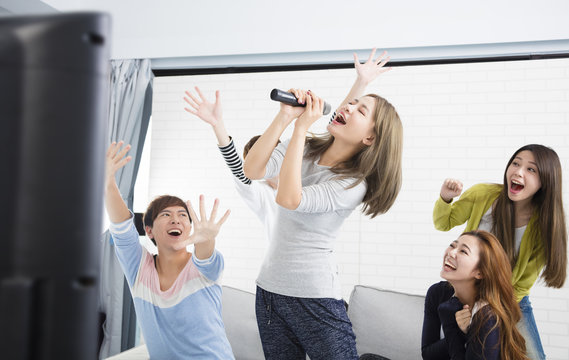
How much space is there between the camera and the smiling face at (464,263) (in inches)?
87.2

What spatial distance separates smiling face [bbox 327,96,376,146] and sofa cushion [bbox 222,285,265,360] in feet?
5.27

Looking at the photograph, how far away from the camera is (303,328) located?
1603mm

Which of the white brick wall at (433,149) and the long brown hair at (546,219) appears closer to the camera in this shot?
the long brown hair at (546,219)

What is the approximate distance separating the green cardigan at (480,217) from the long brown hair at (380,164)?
0.80 metres

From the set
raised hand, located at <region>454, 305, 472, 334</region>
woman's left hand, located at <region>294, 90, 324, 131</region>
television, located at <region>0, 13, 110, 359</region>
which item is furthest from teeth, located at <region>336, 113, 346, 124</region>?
television, located at <region>0, 13, 110, 359</region>

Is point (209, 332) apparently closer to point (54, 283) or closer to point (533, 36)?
point (54, 283)

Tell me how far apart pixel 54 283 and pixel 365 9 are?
3539 mm

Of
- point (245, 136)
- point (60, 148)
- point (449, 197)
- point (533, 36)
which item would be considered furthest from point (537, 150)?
point (60, 148)

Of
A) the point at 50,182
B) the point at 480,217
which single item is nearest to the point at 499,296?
the point at 480,217

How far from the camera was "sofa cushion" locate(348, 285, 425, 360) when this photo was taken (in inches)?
Answer: 109

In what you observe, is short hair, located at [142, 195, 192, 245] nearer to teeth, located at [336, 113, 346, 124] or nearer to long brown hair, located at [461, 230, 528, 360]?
teeth, located at [336, 113, 346, 124]

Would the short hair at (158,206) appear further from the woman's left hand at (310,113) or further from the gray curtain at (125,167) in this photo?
the gray curtain at (125,167)

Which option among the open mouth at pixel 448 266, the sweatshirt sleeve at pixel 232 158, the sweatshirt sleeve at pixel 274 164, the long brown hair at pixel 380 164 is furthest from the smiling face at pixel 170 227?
the open mouth at pixel 448 266

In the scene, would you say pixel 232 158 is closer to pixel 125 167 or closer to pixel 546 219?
pixel 546 219
